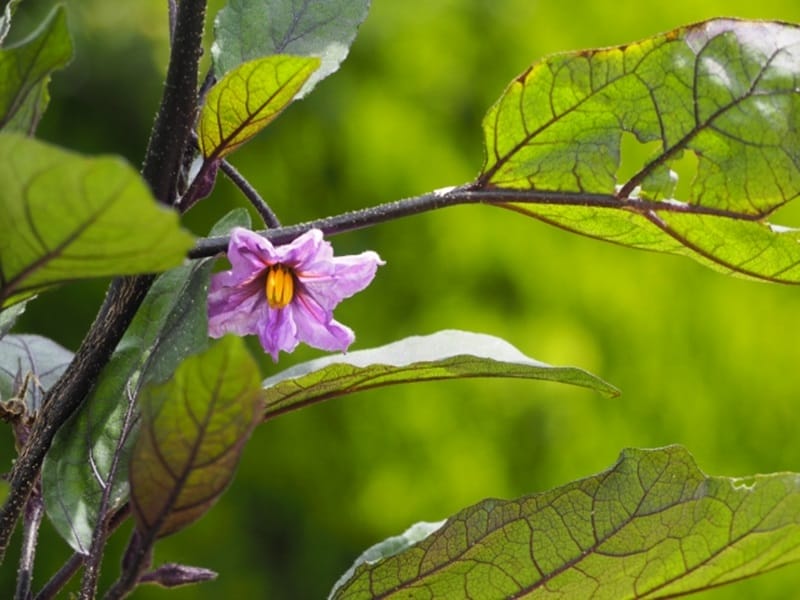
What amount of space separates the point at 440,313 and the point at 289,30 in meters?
2.59

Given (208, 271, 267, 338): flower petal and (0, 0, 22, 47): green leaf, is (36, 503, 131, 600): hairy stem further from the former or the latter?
(0, 0, 22, 47): green leaf

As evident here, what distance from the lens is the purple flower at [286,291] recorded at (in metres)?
0.55

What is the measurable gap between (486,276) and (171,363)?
2744 mm

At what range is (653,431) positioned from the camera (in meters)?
3.02

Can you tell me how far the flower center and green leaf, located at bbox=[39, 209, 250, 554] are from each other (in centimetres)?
8

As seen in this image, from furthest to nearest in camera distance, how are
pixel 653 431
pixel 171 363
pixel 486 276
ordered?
pixel 486 276 → pixel 653 431 → pixel 171 363

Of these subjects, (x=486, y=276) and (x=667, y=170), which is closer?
(x=667, y=170)

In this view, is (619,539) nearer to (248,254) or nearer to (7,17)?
(248,254)

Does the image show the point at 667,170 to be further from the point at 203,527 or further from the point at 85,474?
the point at 203,527

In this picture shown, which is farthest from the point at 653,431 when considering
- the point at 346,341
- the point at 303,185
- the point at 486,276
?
the point at 346,341

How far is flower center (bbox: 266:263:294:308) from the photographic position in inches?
23.6

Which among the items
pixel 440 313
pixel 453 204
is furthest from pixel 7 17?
pixel 440 313

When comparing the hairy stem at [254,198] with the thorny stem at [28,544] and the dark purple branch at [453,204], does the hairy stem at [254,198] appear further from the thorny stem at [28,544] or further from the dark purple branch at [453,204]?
the thorny stem at [28,544]

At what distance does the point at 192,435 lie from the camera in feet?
1.36
